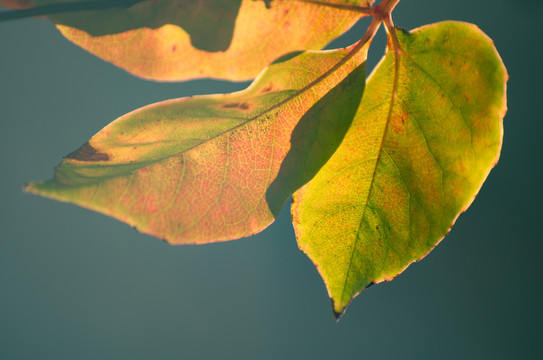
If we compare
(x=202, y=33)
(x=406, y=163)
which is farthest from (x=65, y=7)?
(x=406, y=163)

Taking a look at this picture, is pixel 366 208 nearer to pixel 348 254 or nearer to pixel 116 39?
pixel 348 254

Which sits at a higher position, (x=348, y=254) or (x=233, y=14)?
(x=233, y=14)

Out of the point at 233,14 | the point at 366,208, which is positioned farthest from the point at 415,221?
the point at 233,14

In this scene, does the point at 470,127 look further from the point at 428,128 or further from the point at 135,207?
the point at 135,207

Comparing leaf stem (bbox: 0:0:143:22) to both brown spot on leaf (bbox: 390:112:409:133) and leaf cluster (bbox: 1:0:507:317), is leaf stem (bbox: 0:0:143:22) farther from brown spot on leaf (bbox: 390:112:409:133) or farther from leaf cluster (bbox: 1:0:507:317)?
brown spot on leaf (bbox: 390:112:409:133)

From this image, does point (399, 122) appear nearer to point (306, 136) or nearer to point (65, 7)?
point (306, 136)

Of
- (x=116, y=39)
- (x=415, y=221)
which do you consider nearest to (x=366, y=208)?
(x=415, y=221)

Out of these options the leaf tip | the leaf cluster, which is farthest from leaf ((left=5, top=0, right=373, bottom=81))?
the leaf tip

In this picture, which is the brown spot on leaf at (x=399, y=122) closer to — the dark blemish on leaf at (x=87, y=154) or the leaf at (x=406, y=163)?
the leaf at (x=406, y=163)
